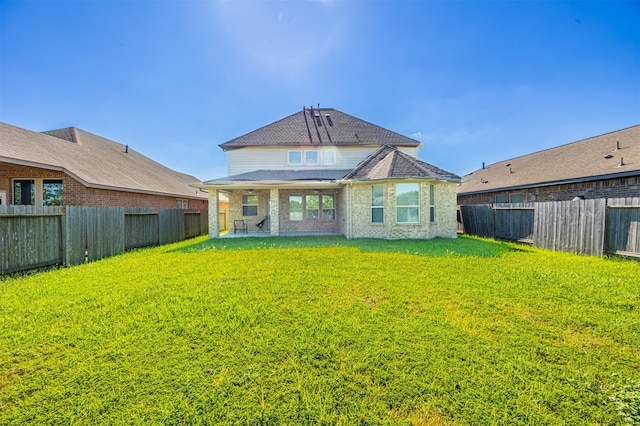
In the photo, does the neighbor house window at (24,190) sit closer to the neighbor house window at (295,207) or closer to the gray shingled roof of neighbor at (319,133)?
the gray shingled roof of neighbor at (319,133)

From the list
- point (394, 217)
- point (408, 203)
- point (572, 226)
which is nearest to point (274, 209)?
point (394, 217)

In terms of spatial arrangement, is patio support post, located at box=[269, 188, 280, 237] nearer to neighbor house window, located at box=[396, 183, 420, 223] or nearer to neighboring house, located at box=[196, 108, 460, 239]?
neighboring house, located at box=[196, 108, 460, 239]

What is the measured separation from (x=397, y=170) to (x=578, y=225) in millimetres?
6642

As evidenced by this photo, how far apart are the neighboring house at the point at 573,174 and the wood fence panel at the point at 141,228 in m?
15.9

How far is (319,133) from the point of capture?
55.9 feet

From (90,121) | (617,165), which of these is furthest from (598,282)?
(90,121)

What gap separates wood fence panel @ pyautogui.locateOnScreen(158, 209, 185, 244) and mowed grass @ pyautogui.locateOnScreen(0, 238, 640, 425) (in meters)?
6.10

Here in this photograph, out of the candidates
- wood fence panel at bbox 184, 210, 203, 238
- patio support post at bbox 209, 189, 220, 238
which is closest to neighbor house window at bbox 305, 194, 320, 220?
patio support post at bbox 209, 189, 220, 238

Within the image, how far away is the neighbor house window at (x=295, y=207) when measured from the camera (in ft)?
51.5

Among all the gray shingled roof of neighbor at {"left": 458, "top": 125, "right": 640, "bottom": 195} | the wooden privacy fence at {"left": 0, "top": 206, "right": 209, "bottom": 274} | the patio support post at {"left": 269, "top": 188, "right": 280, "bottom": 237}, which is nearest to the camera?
the wooden privacy fence at {"left": 0, "top": 206, "right": 209, "bottom": 274}

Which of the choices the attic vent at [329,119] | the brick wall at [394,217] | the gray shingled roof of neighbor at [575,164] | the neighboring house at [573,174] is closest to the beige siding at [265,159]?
the attic vent at [329,119]

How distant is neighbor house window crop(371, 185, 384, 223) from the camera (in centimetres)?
1202

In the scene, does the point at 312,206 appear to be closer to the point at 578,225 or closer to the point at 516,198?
the point at 578,225

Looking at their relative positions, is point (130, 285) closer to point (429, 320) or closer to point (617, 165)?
point (429, 320)
